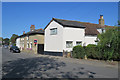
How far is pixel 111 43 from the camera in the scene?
12.8 metres

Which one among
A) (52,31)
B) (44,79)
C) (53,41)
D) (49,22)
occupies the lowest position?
(44,79)

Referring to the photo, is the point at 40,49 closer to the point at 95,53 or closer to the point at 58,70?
the point at 95,53

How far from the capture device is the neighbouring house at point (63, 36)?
20.4 meters

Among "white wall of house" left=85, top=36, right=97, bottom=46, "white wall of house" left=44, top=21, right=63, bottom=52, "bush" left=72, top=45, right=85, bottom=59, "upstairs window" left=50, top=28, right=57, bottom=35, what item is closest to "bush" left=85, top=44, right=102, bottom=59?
"bush" left=72, top=45, right=85, bottom=59

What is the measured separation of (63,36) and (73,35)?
2.26m

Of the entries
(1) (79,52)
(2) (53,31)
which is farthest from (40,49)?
(1) (79,52)

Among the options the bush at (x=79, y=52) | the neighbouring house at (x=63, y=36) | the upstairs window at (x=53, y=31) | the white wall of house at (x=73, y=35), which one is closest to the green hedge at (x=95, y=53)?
the bush at (x=79, y=52)

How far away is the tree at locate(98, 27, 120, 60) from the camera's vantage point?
40.0ft

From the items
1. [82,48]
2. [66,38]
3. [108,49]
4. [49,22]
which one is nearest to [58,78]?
[108,49]

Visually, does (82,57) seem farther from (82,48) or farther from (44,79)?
(44,79)

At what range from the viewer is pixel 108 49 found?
13250 mm

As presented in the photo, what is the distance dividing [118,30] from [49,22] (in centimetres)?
1401

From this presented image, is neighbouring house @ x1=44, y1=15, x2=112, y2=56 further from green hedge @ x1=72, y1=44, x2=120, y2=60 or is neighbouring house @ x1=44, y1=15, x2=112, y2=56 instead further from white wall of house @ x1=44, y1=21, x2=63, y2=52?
green hedge @ x1=72, y1=44, x2=120, y2=60

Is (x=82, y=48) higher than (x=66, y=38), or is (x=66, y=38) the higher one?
(x=66, y=38)
